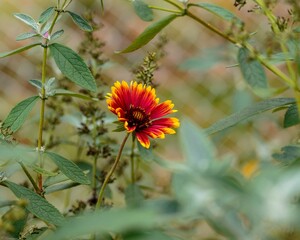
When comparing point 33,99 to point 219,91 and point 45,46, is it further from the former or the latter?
point 219,91

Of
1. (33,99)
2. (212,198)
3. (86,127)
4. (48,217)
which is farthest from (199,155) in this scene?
(86,127)

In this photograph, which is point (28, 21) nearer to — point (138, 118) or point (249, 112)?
point (138, 118)

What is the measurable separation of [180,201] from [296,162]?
20 centimetres

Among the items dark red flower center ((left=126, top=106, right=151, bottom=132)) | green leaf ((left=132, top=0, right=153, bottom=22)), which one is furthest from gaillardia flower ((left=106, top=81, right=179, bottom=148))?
green leaf ((left=132, top=0, right=153, bottom=22))

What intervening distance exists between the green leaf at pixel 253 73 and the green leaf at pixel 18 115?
301 millimetres

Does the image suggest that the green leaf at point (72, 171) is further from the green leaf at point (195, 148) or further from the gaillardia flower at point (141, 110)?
the green leaf at point (195, 148)

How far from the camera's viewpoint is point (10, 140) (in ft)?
Answer: 2.93

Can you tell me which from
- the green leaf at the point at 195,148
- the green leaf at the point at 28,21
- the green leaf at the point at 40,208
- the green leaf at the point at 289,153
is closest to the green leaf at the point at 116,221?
the green leaf at the point at 195,148

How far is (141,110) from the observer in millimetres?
900

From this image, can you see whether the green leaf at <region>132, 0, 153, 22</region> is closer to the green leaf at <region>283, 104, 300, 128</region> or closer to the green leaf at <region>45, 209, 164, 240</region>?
the green leaf at <region>283, 104, 300, 128</region>

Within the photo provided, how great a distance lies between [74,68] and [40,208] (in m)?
0.20

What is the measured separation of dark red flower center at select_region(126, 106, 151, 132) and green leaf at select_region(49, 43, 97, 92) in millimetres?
60

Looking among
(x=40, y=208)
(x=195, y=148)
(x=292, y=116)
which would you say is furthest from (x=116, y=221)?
(x=292, y=116)

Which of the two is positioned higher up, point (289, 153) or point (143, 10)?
point (143, 10)
